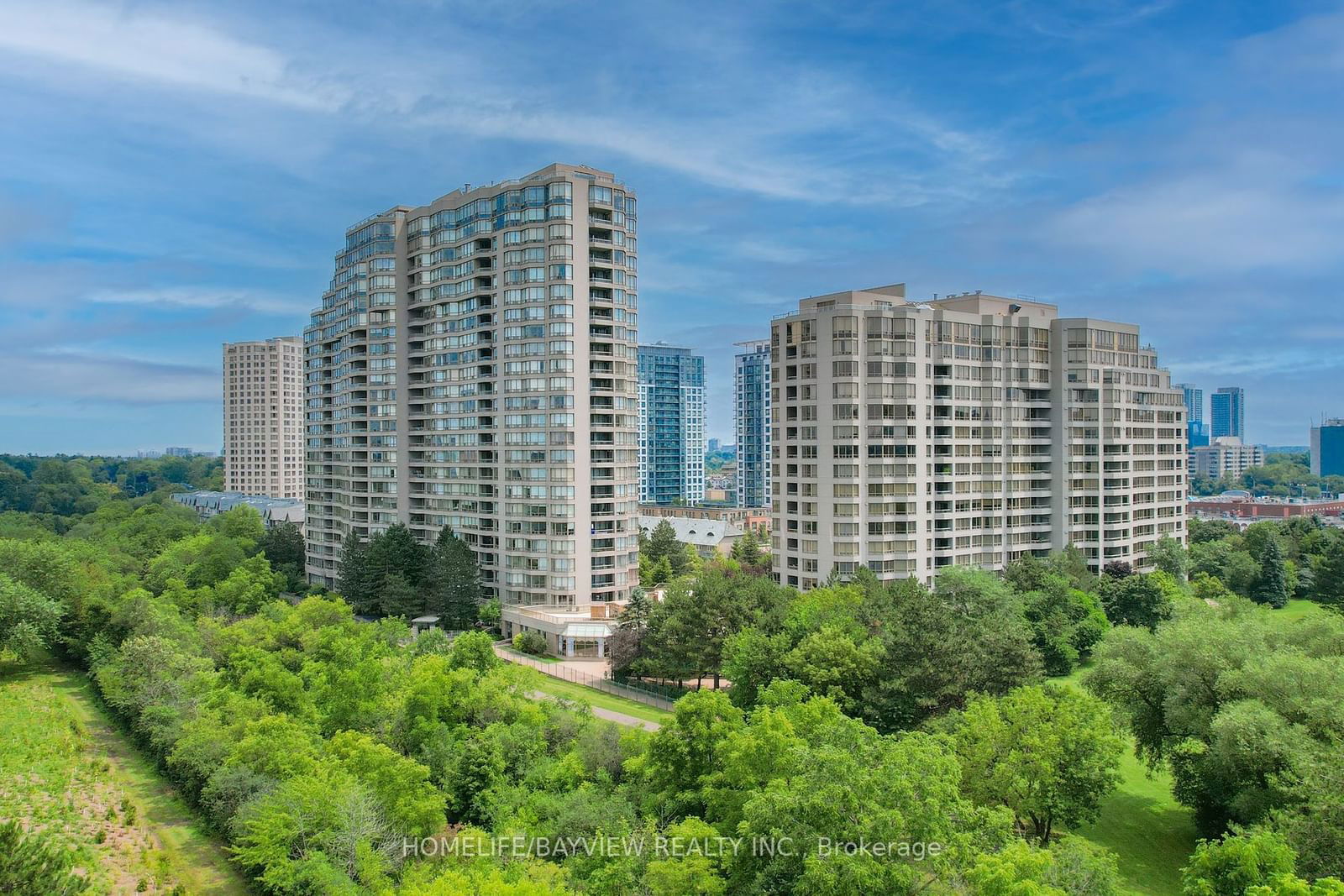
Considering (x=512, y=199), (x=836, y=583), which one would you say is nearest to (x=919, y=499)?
(x=836, y=583)

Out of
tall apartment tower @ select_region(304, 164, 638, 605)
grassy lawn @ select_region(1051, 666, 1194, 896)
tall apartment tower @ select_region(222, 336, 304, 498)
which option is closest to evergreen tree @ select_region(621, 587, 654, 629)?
tall apartment tower @ select_region(304, 164, 638, 605)

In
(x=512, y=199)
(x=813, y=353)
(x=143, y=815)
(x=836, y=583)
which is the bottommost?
(x=143, y=815)

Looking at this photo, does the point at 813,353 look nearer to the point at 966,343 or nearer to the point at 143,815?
the point at 966,343

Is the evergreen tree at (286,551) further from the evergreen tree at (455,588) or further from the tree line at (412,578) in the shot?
the evergreen tree at (455,588)

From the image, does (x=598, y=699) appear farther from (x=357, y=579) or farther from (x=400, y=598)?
(x=357, y=579)

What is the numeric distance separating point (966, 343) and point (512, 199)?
46616mm

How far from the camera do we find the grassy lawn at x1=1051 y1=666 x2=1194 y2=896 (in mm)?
35562

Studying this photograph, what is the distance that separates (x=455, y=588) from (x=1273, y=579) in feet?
275

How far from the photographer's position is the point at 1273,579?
9062 cm

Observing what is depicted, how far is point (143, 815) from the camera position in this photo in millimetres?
Answer: 49375

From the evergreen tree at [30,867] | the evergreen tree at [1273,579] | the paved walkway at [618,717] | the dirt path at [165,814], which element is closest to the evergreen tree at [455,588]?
the paved walkway at [618,717]

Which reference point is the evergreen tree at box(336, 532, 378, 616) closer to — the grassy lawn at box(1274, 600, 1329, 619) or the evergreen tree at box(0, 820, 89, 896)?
the evergreen tree at box(0, 820, 89, 896)

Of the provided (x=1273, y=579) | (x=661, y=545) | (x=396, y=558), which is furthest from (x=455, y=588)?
Answer: (x=1273, y=579)

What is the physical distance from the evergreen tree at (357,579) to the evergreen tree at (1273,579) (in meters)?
91.2
